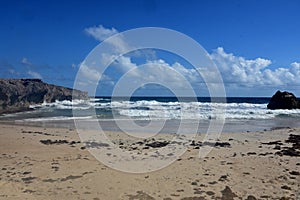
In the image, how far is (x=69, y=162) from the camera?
9680 millimetres

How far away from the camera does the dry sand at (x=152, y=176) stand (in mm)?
7066

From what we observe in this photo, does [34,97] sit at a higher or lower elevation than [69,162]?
higher

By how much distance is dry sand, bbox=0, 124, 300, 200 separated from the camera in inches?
278

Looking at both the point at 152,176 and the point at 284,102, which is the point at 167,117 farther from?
the point at 284,102

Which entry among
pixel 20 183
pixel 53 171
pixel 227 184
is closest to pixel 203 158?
pixel 227 184

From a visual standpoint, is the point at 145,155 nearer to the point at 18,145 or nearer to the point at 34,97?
the point at 18,145

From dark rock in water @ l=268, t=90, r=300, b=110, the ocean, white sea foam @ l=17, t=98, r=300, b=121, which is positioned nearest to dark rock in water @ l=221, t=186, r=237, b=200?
the ocean

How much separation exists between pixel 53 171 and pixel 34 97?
48.3 meters

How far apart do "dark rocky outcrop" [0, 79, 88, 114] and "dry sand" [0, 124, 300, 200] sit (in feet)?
105

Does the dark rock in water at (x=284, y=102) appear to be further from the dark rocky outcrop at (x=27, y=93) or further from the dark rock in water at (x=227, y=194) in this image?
the dark rock in water at (x=227, y=194)

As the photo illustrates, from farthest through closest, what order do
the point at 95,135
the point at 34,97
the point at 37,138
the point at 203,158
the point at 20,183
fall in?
the point at 34,97
the point at 95,135
the point at 37,138
the point at 203,158
the point at 20,183

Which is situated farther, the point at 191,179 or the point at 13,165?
the point at 13,165

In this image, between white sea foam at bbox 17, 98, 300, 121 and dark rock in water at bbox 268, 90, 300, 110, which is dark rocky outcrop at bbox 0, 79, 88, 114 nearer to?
white sea foam at bbox 17, 98, 300, 121

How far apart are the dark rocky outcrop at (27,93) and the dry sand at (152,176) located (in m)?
32.1
